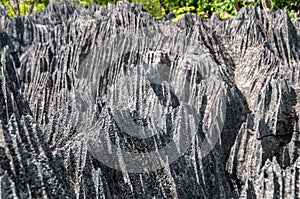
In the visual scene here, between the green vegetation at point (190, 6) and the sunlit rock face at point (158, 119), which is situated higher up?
the green vegetation at point (190, 6)

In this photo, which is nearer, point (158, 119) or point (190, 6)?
point (158, 119)

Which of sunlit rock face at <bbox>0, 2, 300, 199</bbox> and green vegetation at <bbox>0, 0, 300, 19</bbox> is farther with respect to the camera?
green vegetation at <bbox>0, 0, 300, 19</bbox>

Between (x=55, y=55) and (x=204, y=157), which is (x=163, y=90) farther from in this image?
(x=55, y=55)

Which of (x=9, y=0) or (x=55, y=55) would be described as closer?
(x=55, y=55)

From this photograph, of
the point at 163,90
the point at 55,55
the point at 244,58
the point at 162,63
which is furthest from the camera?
the point at 55,55

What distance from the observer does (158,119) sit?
1.80 metres

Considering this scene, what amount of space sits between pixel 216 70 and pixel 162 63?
37 centimetres

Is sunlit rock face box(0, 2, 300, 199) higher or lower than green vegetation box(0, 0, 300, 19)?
lower

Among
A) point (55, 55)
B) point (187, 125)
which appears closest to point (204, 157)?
point (187, 125)

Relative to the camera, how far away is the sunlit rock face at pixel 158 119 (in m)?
1.17

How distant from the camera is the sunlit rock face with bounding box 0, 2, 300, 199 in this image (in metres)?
1.17

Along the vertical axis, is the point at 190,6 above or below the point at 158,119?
above

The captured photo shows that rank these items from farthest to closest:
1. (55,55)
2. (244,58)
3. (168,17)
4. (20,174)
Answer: (168,17), (55,55), (244,58), (20,174)

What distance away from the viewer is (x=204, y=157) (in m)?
1.54
